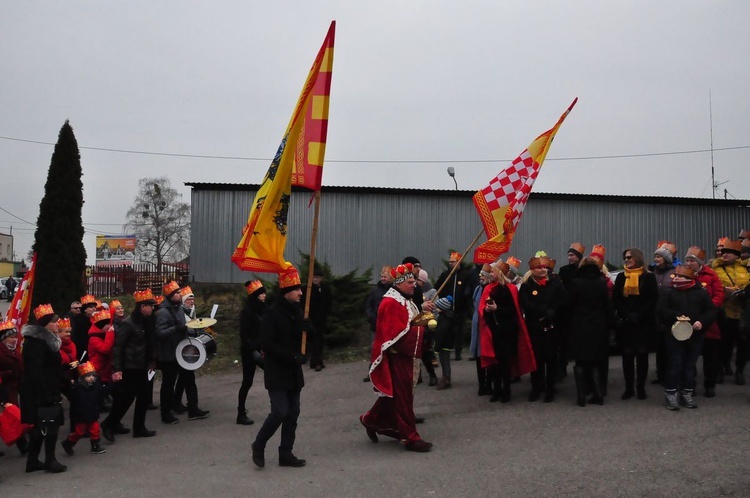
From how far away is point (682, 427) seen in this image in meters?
8.01


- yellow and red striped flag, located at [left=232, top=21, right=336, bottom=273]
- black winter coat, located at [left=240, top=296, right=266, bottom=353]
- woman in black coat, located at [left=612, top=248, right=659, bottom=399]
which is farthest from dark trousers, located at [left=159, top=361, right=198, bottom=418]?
woman in black coat, located at [left=612, top=248, right=659, bottom=399]

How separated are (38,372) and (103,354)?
1.66 meters

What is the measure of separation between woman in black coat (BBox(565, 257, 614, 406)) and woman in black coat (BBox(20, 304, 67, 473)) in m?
6.11

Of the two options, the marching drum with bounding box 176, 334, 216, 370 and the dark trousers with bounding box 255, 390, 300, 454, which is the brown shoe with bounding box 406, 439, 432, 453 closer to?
the dark trousers with bounding box 255, 390, 300, 454

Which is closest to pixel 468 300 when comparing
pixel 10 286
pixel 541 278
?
pixel 541 278

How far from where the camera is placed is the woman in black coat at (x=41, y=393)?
25.1ft

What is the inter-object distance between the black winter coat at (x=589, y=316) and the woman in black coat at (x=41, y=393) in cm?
611

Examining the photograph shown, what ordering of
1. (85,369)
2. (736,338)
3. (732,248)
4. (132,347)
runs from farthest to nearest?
1. (736,338)
2. (732,248)
3. (132,347)
4. (85,369)

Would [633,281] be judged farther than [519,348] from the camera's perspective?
No

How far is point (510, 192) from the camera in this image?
10.4 m

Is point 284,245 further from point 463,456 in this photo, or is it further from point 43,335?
point 463,456

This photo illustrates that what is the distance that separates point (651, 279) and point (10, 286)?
4975 centimetres

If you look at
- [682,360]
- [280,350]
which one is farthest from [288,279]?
[682,360]

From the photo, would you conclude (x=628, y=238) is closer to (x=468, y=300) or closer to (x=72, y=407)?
(x=468, y=300)
